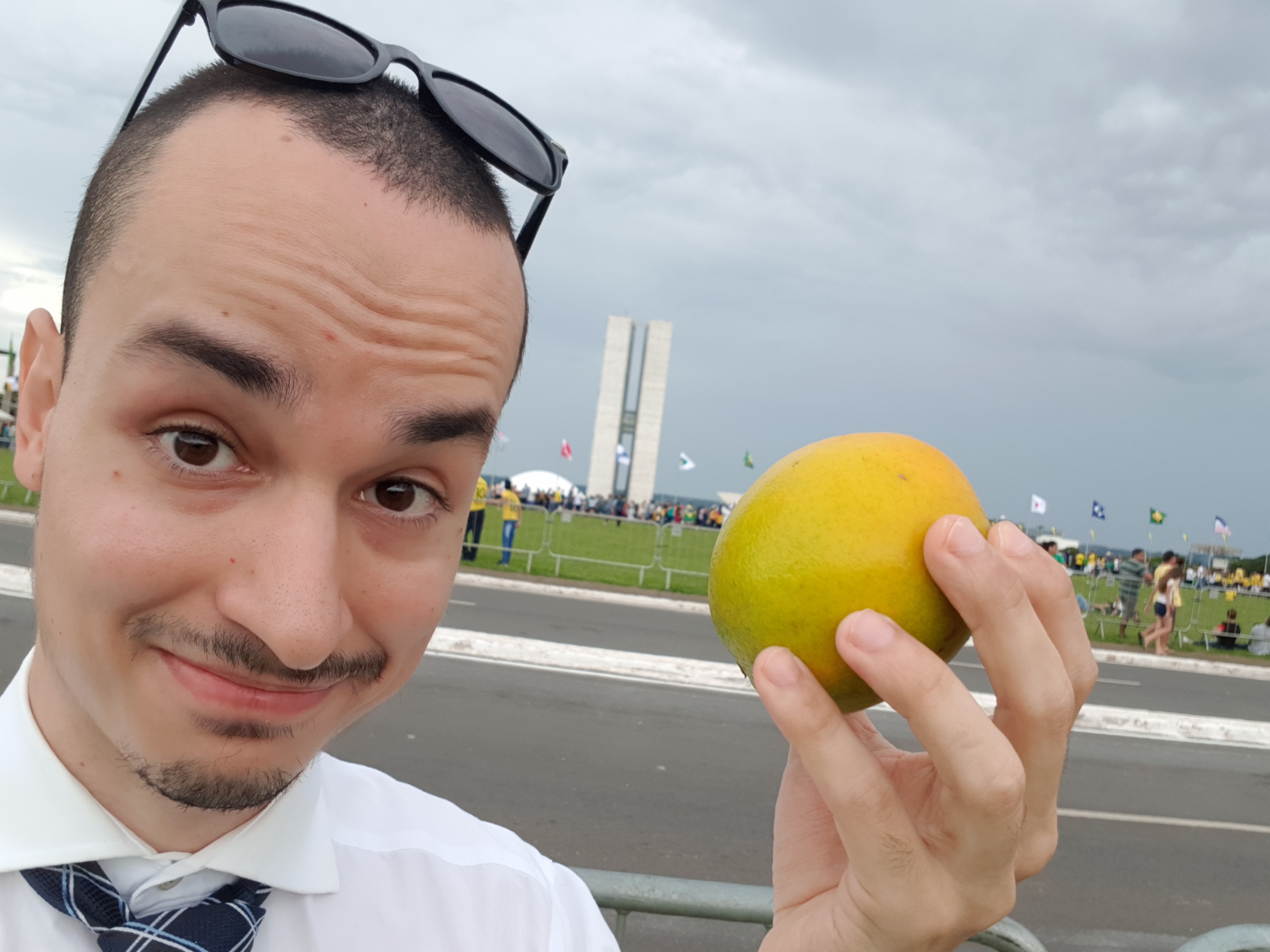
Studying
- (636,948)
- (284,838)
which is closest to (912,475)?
(284,838)

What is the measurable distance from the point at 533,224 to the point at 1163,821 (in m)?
7.30

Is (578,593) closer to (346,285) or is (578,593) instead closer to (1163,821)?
(1163,821)

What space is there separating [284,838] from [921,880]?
3.24ft

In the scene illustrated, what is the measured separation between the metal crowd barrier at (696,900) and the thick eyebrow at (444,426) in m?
1.29

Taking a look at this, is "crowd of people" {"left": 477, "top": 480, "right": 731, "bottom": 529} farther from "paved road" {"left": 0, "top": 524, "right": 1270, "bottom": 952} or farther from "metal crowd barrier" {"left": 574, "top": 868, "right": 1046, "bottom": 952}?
"metal crowd barrier" {"left": 574, "top": 868, "right": 1046, "bottom": 952}

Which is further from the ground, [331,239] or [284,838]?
[331,239]

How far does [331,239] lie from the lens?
1220 millimetres

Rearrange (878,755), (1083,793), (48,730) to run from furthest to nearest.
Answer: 1. (1083,793)
2. (878,755)
3. (48,730)

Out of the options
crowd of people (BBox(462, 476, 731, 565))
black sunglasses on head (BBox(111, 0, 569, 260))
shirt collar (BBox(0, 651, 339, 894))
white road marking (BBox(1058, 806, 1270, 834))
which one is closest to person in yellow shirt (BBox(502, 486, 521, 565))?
crowd of people (BBox(462, 476, 731, 565))

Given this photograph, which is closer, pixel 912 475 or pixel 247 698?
pixel 247 698

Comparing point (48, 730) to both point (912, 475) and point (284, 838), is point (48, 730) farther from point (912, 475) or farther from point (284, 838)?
point (912, 475)

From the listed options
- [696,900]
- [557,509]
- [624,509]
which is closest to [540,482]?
[624,509]

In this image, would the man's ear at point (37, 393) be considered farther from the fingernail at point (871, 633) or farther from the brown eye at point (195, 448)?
the fingernail at point (871, 633)

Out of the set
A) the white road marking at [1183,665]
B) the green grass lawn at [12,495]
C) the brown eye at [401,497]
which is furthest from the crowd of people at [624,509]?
the brown eye at [401,497]
